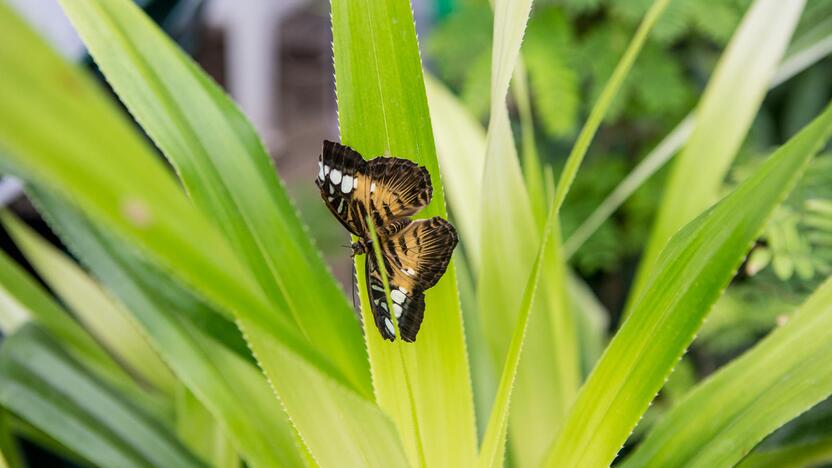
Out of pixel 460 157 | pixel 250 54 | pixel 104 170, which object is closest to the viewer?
pixel 104 170

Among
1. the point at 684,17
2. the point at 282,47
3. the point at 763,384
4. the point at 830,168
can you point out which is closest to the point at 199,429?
the point at 763,384

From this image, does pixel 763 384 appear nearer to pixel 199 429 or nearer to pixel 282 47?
pixel 199 429

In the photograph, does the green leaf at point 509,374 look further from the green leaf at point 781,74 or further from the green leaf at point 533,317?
the green leaf at point 781,74

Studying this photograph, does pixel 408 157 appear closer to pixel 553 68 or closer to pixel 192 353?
pixel 192 353

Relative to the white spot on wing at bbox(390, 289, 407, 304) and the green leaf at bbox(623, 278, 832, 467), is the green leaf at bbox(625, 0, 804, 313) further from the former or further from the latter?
the white spot on wing at bbox(390, 289, 407, 304)

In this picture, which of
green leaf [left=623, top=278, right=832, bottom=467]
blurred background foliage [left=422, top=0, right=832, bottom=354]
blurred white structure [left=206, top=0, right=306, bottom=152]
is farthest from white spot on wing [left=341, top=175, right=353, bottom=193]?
blurred white structure [left=206, top=0, right=306, bottom=152]

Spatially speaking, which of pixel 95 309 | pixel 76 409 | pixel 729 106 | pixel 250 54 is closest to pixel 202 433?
pixel 76 409
